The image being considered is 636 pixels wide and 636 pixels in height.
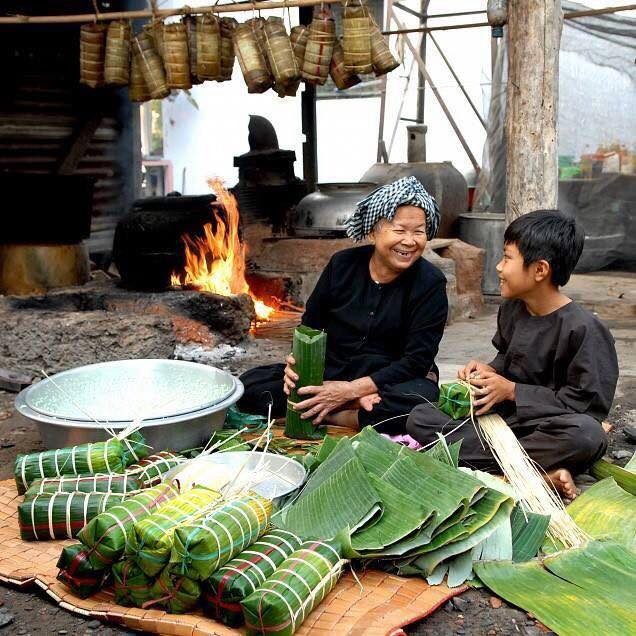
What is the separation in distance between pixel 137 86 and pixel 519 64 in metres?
2.94

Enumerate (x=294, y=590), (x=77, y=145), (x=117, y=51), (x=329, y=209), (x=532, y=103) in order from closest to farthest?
1. (x=294, y=590)
2. (x=532, y=103)
3. (x=117, y=51)
4. (x=329, y=209)
5. (x=77, y=145)

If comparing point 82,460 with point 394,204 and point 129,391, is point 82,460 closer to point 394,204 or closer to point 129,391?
point 129,391

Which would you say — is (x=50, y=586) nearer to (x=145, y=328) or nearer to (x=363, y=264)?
(x=363, y=264)

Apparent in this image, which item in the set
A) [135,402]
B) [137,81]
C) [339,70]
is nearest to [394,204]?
[135,402]

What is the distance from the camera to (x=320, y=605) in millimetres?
2629

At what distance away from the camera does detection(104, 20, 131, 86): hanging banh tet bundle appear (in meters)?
5.99

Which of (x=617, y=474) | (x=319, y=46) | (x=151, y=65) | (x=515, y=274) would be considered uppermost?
(x=319, y=46)

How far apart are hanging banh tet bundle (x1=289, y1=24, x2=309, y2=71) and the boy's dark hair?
300cm

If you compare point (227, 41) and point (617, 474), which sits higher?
point (227, 41)

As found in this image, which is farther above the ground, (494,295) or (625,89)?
(625,89)

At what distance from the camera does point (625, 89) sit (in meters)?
9.91

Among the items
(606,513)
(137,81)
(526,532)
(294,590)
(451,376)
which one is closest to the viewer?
(294,590)

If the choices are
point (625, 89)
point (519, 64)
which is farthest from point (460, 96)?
point (519, 64)

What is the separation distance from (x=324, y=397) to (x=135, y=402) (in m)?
0.87
